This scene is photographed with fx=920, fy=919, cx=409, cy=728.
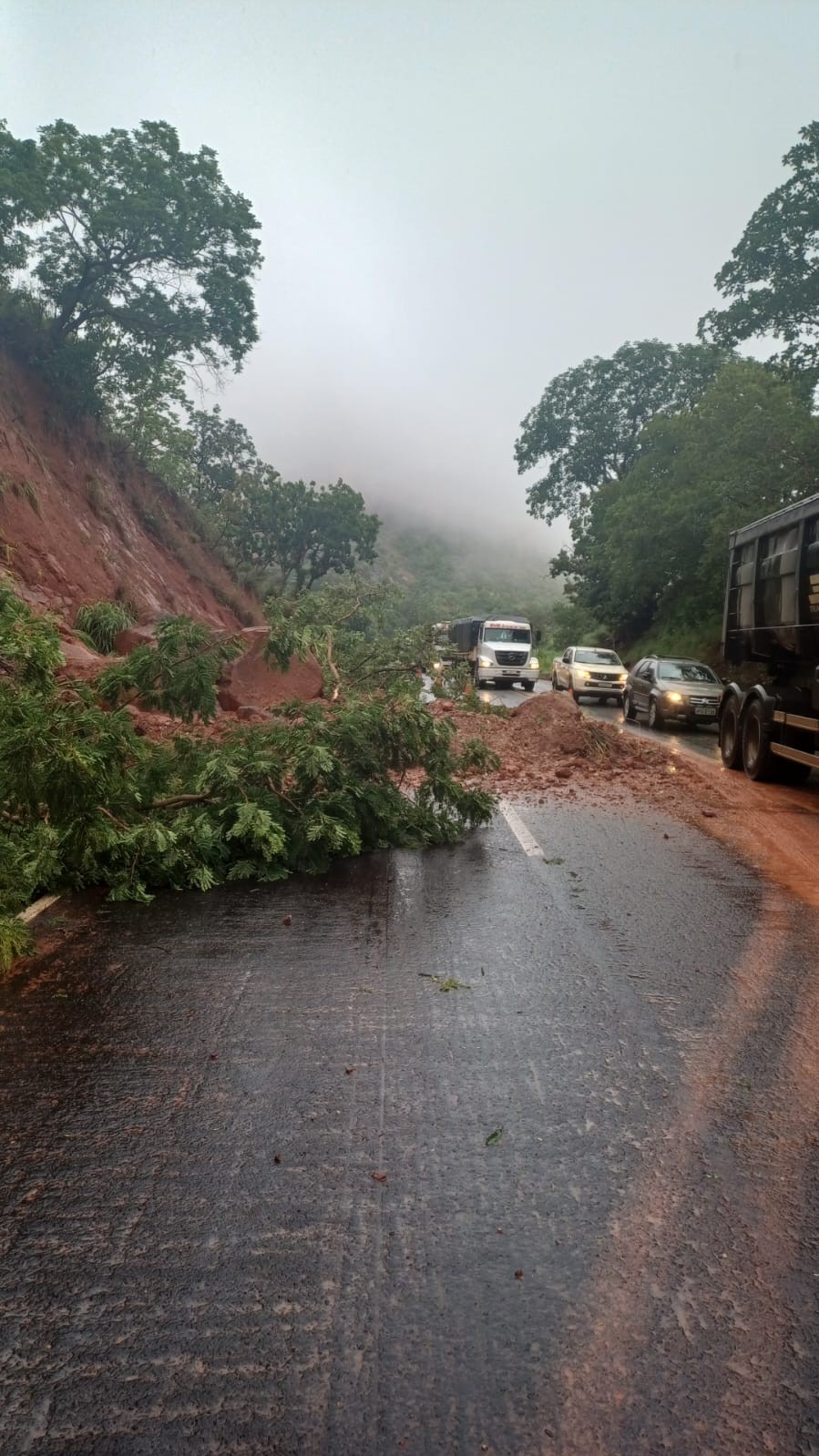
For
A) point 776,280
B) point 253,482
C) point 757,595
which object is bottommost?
point 757,595

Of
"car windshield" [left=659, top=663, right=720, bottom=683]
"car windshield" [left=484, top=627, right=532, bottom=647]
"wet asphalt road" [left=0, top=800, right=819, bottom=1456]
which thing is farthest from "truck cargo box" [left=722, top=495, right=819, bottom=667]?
"car windshield" [left=484, top=627, right=532, bottom=647]

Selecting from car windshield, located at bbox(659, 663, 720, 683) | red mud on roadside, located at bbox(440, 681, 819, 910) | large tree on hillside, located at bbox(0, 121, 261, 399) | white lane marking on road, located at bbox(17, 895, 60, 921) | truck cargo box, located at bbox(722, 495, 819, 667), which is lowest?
red mud on roadside, located at bbox(440, 681, 819, 910)

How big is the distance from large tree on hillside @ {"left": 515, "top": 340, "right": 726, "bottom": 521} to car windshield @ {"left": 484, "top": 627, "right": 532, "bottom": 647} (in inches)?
658

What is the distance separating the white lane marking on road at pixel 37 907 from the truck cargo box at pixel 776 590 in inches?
364

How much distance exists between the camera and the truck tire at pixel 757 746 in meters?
12.7

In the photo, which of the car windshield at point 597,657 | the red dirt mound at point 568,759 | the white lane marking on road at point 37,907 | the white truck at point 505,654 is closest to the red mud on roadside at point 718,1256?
the white lane marking on road at point 37,907

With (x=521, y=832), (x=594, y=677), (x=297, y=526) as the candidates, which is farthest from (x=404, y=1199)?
(x=297, y=526)

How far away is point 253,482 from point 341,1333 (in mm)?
52423

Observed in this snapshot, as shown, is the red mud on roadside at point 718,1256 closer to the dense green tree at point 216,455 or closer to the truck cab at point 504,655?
the truck cab at point 504,655

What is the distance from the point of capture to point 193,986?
187 inches

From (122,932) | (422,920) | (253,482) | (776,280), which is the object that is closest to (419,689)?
(422,920)

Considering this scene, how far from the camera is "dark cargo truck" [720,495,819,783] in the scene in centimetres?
1149

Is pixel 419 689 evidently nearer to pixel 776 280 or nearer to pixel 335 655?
pixel 335 655

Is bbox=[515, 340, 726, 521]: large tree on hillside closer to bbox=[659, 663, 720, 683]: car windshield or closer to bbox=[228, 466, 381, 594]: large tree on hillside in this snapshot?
bbox=[228, 466, 381, 594]: large tree on hillside
